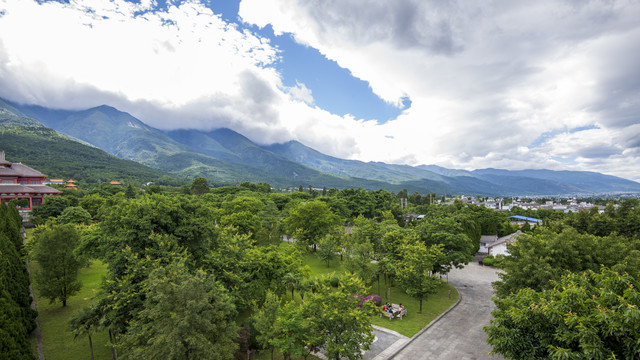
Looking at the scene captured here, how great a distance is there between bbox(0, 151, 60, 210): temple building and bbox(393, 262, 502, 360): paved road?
67.0 m

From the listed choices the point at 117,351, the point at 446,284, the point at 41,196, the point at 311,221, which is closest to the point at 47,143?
the point at 41,196

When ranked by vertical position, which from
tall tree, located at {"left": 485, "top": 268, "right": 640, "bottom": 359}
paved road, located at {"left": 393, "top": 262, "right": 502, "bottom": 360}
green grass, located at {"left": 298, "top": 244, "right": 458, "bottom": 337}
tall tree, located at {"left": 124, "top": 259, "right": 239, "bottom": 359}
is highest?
tall tree, located at {"left": 485, "top": 268, "right": 640, "bottom": 359}

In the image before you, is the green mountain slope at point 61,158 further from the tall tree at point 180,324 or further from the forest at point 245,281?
the tall tree at point 180,324

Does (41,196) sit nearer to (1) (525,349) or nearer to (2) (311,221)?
(2) (311,221)

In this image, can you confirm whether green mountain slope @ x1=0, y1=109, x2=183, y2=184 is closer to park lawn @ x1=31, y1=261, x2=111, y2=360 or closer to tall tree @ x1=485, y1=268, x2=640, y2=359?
park lawn @ x1=31, y1=261, x2=111, y2=360

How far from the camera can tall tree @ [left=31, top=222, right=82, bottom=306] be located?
17.3 m

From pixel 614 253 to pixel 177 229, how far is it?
2923 cm

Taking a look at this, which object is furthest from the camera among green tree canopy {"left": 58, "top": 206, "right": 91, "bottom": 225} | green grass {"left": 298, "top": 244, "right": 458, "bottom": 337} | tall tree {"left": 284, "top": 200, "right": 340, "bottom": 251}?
tall tree {"left": 284, "top": 200, "right": 340, "bottom": 251}

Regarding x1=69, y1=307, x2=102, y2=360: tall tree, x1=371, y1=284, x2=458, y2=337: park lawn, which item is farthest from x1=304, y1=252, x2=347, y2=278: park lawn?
x1=69, y1=307, x2=102, y2=360: tall tree

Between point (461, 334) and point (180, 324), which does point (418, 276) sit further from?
point (180, 324)

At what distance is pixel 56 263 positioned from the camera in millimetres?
17547

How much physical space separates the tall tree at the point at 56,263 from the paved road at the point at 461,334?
22.3m

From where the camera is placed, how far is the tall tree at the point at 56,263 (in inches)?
682

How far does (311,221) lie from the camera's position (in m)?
A: 39.9
